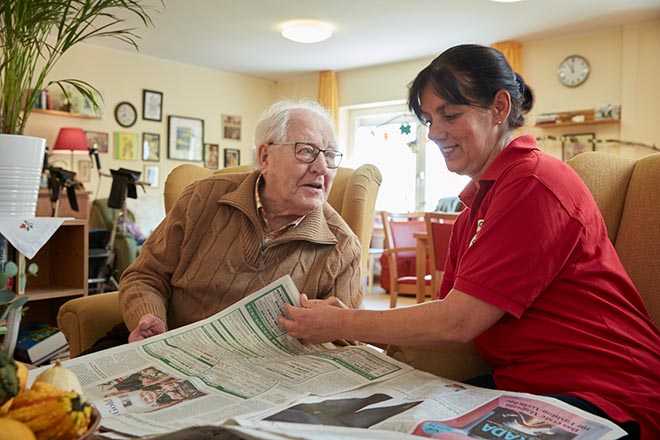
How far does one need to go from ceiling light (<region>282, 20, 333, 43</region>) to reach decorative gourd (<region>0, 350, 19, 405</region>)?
531cm

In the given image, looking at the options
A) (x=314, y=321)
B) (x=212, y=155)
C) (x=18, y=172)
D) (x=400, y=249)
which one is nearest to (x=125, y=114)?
(x=212, y=155)

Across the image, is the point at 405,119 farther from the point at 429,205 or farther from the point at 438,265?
the point at 438,265

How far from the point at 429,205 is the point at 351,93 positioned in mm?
1759

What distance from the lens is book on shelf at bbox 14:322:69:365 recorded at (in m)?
2.53

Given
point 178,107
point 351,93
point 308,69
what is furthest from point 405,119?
point 178,107

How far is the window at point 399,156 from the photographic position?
23.5ft

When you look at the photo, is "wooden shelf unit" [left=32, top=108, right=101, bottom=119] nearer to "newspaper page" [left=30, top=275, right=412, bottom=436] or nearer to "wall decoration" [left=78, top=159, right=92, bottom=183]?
"wall decoration" [left=78, top=159, right=92, bottom=183]

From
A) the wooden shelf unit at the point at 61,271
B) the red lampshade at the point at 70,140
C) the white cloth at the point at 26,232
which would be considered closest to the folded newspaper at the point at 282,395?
the white cloth at the point at 26,232

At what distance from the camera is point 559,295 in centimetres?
104

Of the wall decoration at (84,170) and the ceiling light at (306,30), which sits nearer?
the ceiling light at (306,30)

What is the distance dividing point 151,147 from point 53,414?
22.5 ft

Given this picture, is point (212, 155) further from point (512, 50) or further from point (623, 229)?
point (623, 229)

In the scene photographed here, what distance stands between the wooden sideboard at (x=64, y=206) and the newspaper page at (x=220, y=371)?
4534mm

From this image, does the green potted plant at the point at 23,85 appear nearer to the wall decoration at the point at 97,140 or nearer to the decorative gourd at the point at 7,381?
the decorative gourd at the point at 7,381
